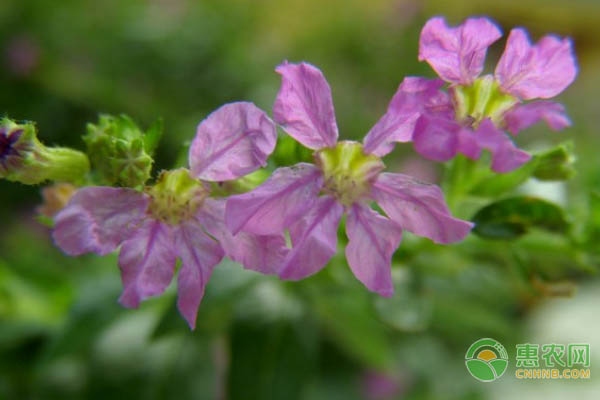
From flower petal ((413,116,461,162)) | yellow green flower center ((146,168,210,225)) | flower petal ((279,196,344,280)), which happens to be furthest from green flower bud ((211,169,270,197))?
flower petal ((413,116,461,162))

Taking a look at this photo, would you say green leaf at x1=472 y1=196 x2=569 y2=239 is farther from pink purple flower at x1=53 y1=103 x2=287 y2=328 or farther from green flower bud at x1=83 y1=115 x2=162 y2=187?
green flower bud at x1=83 y1=115 x2=162 y2=187

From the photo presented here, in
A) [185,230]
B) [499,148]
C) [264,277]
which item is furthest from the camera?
[264,277]

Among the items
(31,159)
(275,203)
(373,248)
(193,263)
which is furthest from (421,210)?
(31,159)

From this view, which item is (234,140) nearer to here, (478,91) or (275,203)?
(275,203)

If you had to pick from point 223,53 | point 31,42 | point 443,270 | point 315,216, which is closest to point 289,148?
point 315,216

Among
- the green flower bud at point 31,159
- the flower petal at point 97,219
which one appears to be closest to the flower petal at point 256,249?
the flower petal at point 97,219

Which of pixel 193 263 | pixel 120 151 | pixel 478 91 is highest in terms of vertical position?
pixel 478 91

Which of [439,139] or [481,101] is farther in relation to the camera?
[481,101]
